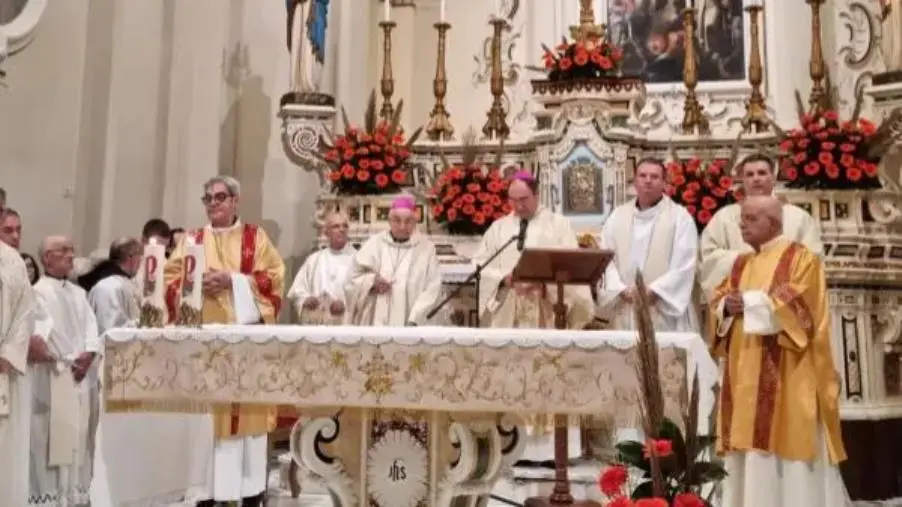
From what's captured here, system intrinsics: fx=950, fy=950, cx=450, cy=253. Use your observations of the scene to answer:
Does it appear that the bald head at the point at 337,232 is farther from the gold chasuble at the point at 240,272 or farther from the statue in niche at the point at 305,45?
the statue in niche at the point at 305,45

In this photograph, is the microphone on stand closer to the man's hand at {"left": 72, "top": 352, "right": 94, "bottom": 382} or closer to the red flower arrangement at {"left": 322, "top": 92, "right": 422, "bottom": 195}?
the red flower arrangement at {"left": 322, "top": 92, "right": 422, "bottom": 195}

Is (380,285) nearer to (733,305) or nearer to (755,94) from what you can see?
(733,305)

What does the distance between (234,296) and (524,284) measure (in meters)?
1.70

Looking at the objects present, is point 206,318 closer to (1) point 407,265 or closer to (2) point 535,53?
(1) point 407,265

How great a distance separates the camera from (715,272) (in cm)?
607

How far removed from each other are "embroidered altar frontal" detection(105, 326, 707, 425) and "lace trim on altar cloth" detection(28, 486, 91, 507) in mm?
2264

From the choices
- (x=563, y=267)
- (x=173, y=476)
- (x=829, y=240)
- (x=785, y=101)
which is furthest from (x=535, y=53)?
(x=173, y=476)

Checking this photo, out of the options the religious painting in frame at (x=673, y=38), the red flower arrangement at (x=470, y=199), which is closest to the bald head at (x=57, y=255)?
the red flower arrangement at (x=470, y=199)

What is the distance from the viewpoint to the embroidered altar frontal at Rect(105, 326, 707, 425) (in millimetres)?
3732

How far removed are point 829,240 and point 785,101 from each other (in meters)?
3.23

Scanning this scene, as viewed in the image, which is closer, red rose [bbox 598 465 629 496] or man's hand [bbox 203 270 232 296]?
red rose [bbox 598 465 629 496]

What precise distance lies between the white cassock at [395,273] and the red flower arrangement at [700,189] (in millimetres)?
1948

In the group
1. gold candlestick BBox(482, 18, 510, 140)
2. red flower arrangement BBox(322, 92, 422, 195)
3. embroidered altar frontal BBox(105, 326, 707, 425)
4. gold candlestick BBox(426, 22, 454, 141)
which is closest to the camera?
embroidered altar frontal BBox(105, 326, 707, 425)

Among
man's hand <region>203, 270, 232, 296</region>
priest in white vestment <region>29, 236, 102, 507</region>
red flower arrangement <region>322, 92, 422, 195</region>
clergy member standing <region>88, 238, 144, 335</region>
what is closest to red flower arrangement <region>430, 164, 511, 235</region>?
red flower arrangement <region>322, 92, 422, 195</region>
